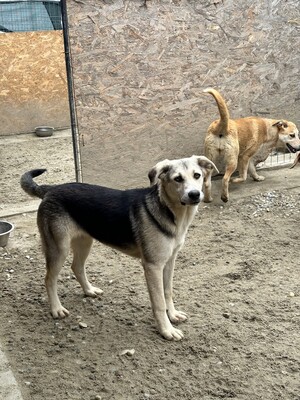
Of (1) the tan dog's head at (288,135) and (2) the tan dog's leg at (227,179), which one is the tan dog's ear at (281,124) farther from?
(2) the tan dog's leg at (227,179)

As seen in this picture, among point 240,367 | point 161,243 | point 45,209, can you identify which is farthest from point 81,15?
point 240,367

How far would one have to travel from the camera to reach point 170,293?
4328mm

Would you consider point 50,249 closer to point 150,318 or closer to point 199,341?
point 150,318

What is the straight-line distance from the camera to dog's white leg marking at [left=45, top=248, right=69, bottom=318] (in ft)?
13.9

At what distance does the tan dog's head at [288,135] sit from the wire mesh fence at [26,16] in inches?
249

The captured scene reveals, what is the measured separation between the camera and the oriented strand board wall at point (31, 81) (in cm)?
1132

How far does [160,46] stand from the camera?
6926mm

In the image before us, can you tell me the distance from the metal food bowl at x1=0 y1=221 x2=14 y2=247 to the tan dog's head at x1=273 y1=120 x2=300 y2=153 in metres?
3.69

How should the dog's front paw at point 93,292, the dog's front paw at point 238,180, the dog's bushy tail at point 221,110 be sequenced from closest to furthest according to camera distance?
1. the dog's front paw at point 93,292
2. the dog's bushy tail at point 221,110
3. the dog's front paw at point 238,180

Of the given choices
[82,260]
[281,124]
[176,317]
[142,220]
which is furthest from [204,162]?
[281,124]

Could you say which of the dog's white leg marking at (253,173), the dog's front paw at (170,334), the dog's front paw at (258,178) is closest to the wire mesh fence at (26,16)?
the dog's white leg marking at (253,173)

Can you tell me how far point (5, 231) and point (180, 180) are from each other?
9.22 feet

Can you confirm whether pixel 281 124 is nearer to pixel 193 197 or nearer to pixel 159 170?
pixel 159 170

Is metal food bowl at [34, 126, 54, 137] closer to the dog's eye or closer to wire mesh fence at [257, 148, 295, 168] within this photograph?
wire mesh fence at [257, 148, 295, 168]
